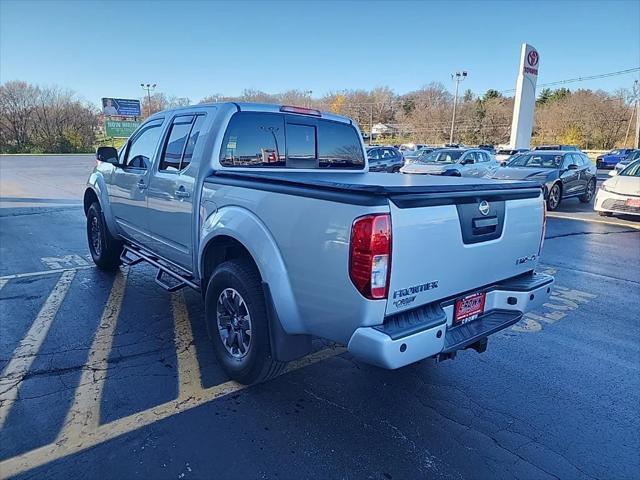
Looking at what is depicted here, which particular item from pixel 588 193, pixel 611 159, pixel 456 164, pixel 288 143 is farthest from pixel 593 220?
pixel 611 159

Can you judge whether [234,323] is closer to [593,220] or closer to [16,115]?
[593,220]

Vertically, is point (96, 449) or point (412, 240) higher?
point (412, 240)

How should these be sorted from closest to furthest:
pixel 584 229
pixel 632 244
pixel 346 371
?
pixel 346 371
pixel 632 244
pixel 584 229

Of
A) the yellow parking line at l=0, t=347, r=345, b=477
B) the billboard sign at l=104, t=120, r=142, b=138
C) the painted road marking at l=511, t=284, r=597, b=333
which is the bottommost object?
the yellow parking line at l=0, t=347, r=345, b=477

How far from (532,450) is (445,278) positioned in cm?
118

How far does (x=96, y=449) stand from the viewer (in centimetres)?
259

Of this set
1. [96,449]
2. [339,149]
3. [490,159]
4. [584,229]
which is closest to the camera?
[96,449]

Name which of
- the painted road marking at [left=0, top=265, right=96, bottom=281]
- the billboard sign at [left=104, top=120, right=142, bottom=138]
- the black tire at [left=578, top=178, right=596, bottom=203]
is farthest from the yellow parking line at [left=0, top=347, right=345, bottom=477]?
the billboard sign at [left=104, top=120, right=142, bottom=138]

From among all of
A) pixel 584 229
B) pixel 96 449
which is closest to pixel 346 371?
pixel 96 449

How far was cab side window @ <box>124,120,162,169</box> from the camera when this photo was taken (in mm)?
4648

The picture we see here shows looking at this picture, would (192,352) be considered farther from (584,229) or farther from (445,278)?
(584,229)

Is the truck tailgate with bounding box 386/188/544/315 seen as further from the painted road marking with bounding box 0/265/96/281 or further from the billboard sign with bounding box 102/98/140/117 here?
the billboard sign with bounding box 102/98/140/117

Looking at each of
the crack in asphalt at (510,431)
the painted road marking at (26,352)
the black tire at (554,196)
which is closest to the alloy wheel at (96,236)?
the painted road marking at (26,352)

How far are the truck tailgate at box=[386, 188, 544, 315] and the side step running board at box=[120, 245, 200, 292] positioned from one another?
2.13 metres
